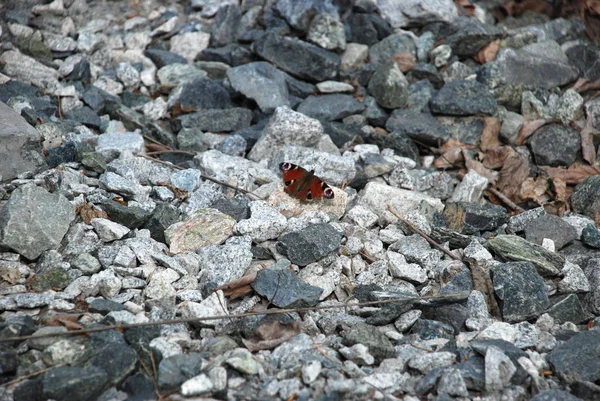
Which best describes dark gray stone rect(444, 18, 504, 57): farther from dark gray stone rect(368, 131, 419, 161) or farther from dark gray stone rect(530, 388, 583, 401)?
dark gray stone rect(530, 388, 583, 401)

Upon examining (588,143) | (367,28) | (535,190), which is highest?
(367,28)

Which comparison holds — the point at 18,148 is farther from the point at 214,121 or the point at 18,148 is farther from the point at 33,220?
the point at 214,121

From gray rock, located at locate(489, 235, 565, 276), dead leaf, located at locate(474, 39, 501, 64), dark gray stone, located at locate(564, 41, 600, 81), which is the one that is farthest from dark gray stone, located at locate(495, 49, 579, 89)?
gray rock, located at locate(489, 235, 565, 276)

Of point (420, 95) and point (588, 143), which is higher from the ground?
point (420, 95)

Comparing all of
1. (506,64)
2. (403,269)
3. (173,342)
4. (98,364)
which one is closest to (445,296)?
(403,269)

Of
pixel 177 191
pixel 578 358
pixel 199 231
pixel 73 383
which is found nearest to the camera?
pixel 73 383

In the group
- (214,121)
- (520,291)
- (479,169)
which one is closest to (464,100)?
(479,169)
